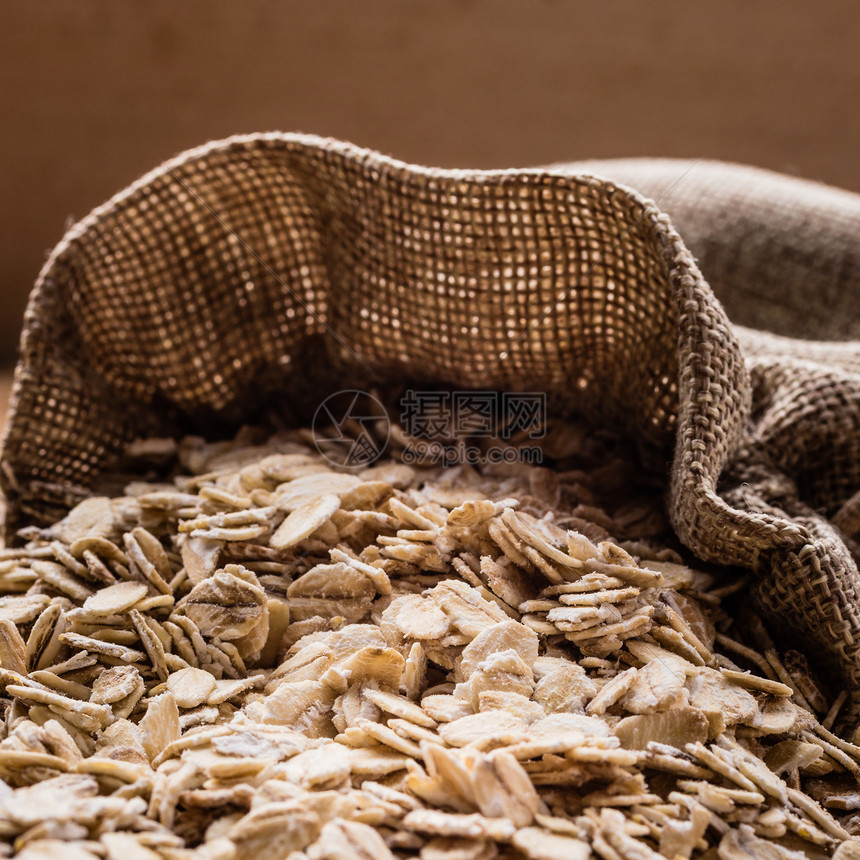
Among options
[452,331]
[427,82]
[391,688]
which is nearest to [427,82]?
[427,82]

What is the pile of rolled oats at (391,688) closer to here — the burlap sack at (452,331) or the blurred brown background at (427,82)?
the burlap sack at (452,331)

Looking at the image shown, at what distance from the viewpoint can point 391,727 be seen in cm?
60

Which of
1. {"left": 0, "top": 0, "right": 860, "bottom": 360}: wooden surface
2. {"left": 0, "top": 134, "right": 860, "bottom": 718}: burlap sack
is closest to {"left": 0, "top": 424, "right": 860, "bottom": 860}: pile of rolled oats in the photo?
{"left": 0, "top": 134, "right": 860, "bottom": 718}: burlap sack

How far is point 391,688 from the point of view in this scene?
0.65m

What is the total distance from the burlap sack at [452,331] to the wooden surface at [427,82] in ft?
2.58

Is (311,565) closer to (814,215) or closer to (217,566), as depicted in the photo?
(217,566)

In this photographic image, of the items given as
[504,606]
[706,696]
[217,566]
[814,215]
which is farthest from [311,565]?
[814,215]

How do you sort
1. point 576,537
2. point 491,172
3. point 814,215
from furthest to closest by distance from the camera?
point 814,215 → point 491,172 → point 576,537

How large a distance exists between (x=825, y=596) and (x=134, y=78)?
5.64 feet

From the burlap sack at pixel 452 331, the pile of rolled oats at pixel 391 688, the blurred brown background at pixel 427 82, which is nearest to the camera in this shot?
Result: the pile of rolled oats at pixel 391 688

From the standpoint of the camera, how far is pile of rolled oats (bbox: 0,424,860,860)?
0.52 metres

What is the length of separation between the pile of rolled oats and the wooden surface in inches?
47.9

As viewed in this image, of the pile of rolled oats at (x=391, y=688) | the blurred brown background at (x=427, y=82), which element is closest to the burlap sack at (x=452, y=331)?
the pile of rolled oats at (x=391, y=688)

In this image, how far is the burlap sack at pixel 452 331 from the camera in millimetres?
746
